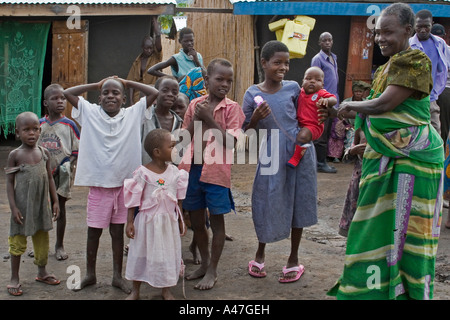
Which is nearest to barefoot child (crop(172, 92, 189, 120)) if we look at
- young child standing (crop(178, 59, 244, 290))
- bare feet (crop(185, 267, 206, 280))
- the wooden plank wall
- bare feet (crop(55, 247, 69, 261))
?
young child standing (crop(178, 59, 244, 290))

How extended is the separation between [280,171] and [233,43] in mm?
6349

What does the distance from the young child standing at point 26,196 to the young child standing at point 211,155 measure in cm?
99

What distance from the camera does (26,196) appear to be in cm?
388

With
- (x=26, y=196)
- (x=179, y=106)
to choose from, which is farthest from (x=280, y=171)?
(x=26, y=196)

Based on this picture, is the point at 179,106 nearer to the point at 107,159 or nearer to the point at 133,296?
the point at 107,159

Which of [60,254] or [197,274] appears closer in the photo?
[197,274]

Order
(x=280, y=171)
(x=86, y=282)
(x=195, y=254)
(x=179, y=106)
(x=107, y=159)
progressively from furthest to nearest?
(x=179, y=106), (x=195, y=254), (x=280, y=171), (x=86, y=282), (x=107, y=159)

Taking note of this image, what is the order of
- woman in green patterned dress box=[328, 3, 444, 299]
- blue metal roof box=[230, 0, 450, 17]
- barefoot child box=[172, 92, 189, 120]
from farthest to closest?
blue metal roof box=[230, 0, 450, 17] → barefoot child box=[172, 92, 189, 120] → woman in green patterned dress box=[328, 3, 444, 299]

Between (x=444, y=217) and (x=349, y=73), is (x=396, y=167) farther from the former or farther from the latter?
(x=349, y=73)

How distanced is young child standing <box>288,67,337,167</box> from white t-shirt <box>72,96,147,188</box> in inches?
45.0

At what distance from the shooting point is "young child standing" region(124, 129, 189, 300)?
11.7ft

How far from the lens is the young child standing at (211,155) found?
3910 mm

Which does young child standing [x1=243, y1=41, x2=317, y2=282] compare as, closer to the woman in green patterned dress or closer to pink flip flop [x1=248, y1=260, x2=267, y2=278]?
pink flip flop [x1=248, y1=260, x2=267, y2=278]
